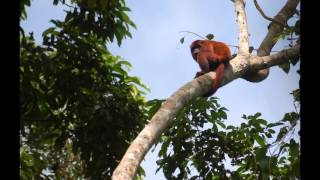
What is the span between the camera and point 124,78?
19.1ft

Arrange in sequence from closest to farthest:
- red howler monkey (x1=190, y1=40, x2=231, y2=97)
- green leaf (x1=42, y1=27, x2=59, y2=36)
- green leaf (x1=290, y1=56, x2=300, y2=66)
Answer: green leaf (x1=290, y1=56, x2=300, y2=66), red howler monkey (x1=190, y1=40, x2=231, y2=97), green leaf (x1=42, y1=27, x2=59, y2=36)

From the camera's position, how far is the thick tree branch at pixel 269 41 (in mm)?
4975

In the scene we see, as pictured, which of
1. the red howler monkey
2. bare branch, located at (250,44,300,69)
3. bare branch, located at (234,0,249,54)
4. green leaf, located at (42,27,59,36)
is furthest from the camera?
green leaf, located at (42,27,59,36)

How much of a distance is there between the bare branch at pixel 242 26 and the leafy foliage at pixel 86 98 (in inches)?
55.4

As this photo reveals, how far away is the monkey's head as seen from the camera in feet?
18.9

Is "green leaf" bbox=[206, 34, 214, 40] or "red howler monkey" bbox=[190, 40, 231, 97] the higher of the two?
"green leaf" bbox=[206, 34, 214, 40]

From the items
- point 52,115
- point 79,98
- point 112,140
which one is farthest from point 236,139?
point 52,115

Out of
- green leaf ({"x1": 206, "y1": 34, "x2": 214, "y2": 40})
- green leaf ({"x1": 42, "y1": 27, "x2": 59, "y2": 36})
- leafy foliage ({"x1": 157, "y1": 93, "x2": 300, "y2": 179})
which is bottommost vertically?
leafy foliage ({"x1": 157, "y1": 93, "x2": 300, "y2": 179})

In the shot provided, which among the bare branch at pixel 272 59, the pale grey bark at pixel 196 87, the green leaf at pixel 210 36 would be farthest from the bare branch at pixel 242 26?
the green leaf at pixel 210 36

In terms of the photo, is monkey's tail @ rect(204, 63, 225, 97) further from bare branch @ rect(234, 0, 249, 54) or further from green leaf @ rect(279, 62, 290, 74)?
green leaf @ rect(279, 62, 290, 74)

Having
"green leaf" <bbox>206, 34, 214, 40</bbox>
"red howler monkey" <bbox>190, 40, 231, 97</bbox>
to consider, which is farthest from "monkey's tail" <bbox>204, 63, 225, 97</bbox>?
"green leaf" <bbox>206, 34, 214, 40</bbox>

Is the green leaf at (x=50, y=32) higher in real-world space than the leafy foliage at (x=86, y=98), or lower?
higher

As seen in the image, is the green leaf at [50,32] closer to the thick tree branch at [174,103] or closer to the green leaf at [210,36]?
the green leaf at [210,36]
